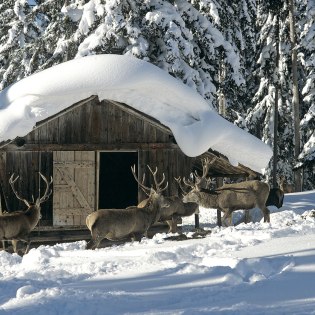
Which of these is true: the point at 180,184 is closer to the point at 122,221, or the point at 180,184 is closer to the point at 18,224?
the point at 122,221

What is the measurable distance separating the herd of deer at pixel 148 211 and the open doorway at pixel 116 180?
4.44 meters

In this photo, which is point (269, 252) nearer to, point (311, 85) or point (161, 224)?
point (161, 224)

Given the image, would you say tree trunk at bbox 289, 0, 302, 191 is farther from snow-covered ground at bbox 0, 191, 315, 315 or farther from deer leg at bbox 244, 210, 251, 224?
snow-covered ground at bbox 0, 191, 315, 315

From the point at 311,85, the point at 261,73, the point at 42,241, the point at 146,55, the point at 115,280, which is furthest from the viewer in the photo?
the point at 261,73

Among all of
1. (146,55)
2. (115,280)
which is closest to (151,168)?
(146,55)

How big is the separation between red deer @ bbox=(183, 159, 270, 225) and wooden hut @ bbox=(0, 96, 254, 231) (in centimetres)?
70

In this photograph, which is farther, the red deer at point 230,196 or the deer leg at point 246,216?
the deer leg at point 246,216

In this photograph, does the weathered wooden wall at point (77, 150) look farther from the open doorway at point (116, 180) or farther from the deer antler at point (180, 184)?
the open doorway at point (116, 180)

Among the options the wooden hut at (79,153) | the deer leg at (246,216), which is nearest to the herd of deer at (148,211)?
the wooden hut at (79,153)

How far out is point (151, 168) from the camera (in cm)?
1786

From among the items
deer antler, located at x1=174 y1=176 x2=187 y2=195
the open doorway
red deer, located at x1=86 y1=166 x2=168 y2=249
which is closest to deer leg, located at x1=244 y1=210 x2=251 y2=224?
deer antler, located at x1=174 y1=176 x2=187 y2=195

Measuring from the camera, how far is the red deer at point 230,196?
17.7 metres

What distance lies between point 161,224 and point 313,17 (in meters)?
15.0

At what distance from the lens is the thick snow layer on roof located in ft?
54.5
